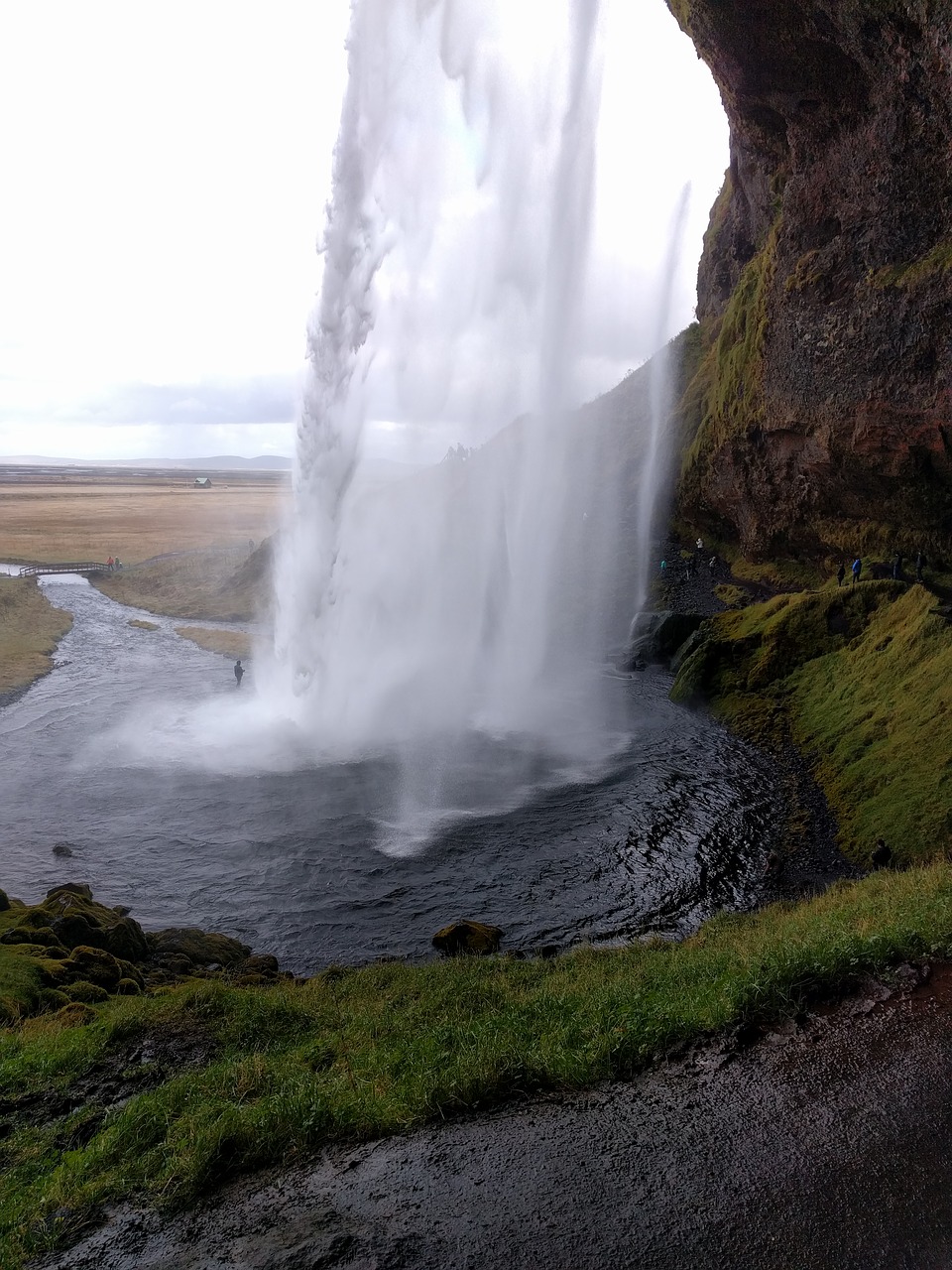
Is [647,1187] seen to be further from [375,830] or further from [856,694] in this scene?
[856,694]

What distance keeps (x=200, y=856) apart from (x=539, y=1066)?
1227 centimetres

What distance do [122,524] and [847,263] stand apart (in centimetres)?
9209

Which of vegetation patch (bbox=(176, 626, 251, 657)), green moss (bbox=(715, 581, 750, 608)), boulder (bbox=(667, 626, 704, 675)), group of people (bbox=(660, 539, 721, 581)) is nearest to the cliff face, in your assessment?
green moss (bbox=(715, 581, 750, 608))

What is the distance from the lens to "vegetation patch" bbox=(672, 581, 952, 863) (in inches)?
699

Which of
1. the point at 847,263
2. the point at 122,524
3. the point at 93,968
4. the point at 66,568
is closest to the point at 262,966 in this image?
the point at 93,968

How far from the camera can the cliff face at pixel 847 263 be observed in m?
25.6

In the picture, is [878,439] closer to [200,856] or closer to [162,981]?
[200,856]

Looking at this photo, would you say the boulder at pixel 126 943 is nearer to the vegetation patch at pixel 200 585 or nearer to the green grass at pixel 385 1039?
the green grass at pixel 385 1039

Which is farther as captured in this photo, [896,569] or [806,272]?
[806,272]

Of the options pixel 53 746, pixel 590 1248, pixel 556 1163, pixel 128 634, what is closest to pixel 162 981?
pixel 556 1163

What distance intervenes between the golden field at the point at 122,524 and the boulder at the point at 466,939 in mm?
37789

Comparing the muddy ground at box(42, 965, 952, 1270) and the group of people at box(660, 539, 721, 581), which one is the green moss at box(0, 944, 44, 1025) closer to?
the muddy ground at box(42, 965, 952, 1270)

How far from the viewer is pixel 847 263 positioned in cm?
3050

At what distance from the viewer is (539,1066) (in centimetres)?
812
